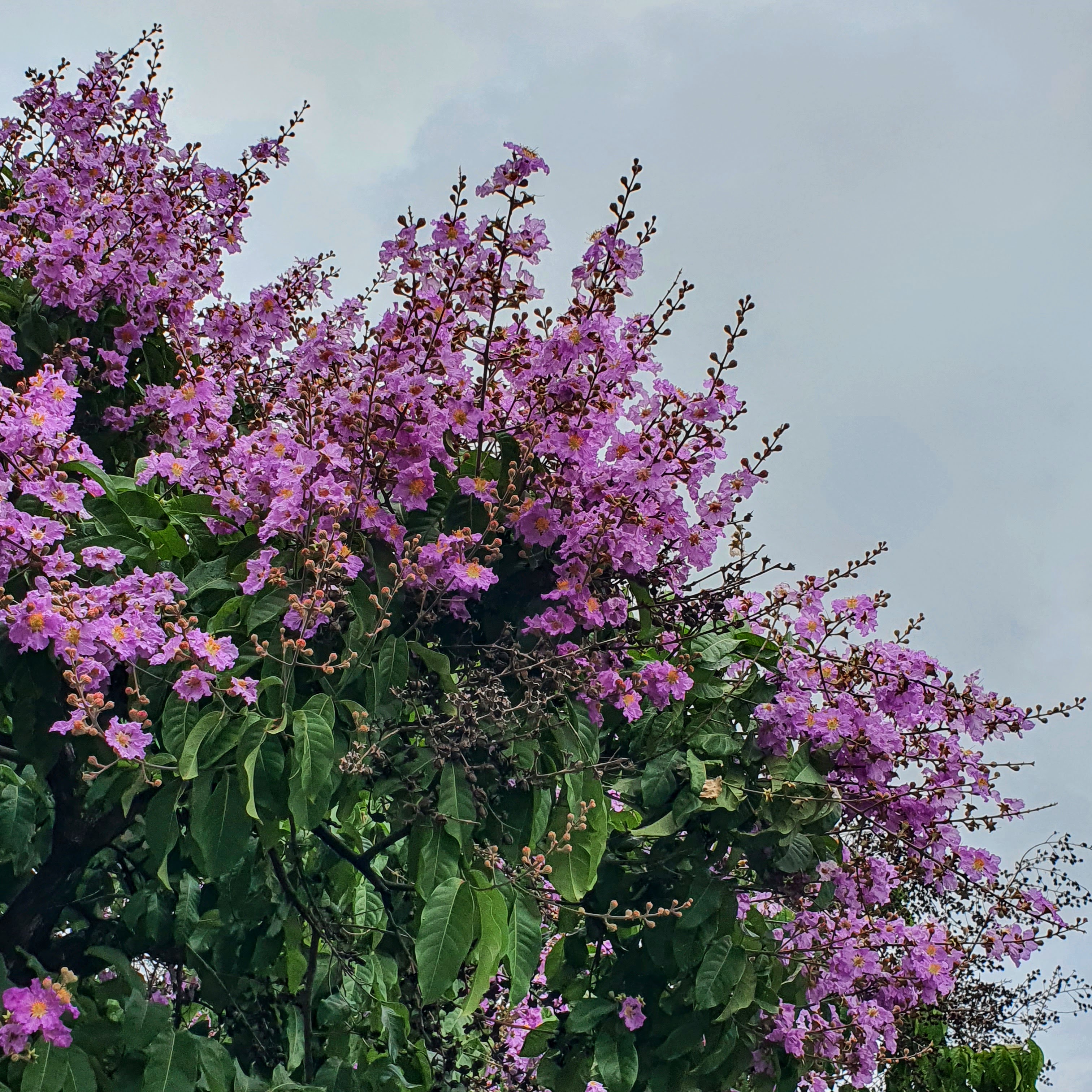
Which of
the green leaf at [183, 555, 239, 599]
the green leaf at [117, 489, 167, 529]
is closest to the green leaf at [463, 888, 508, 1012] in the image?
the green leaf at [183, 555, 239, 599]

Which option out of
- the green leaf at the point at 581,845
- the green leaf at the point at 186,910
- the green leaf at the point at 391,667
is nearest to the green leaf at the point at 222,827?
the green leaf at the point at 391,667

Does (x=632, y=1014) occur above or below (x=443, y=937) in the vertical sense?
above

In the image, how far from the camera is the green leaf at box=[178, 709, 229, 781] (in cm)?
215

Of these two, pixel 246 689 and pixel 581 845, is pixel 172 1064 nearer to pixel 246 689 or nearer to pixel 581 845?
pixel 246 689

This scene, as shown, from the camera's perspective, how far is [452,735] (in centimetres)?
256

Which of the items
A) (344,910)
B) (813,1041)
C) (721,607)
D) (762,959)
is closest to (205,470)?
(721,607)

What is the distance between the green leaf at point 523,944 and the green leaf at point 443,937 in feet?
0.58

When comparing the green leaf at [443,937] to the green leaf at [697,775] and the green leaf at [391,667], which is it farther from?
the green leaf at [697,775]

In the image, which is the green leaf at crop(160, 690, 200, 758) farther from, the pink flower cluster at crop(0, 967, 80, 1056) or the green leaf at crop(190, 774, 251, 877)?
the pink flower cluster at crop(0, 967, 80, 1056)

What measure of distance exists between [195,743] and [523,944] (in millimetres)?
812

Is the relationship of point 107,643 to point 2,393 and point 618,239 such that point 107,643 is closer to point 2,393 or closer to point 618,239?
point 2,393

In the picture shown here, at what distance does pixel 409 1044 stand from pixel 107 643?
1.55 m

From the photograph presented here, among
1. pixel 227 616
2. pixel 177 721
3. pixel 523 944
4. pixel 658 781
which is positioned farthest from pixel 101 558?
pixel 658 781

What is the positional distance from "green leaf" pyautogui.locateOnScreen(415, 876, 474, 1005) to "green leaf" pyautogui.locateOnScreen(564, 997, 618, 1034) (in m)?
A: 0.80
